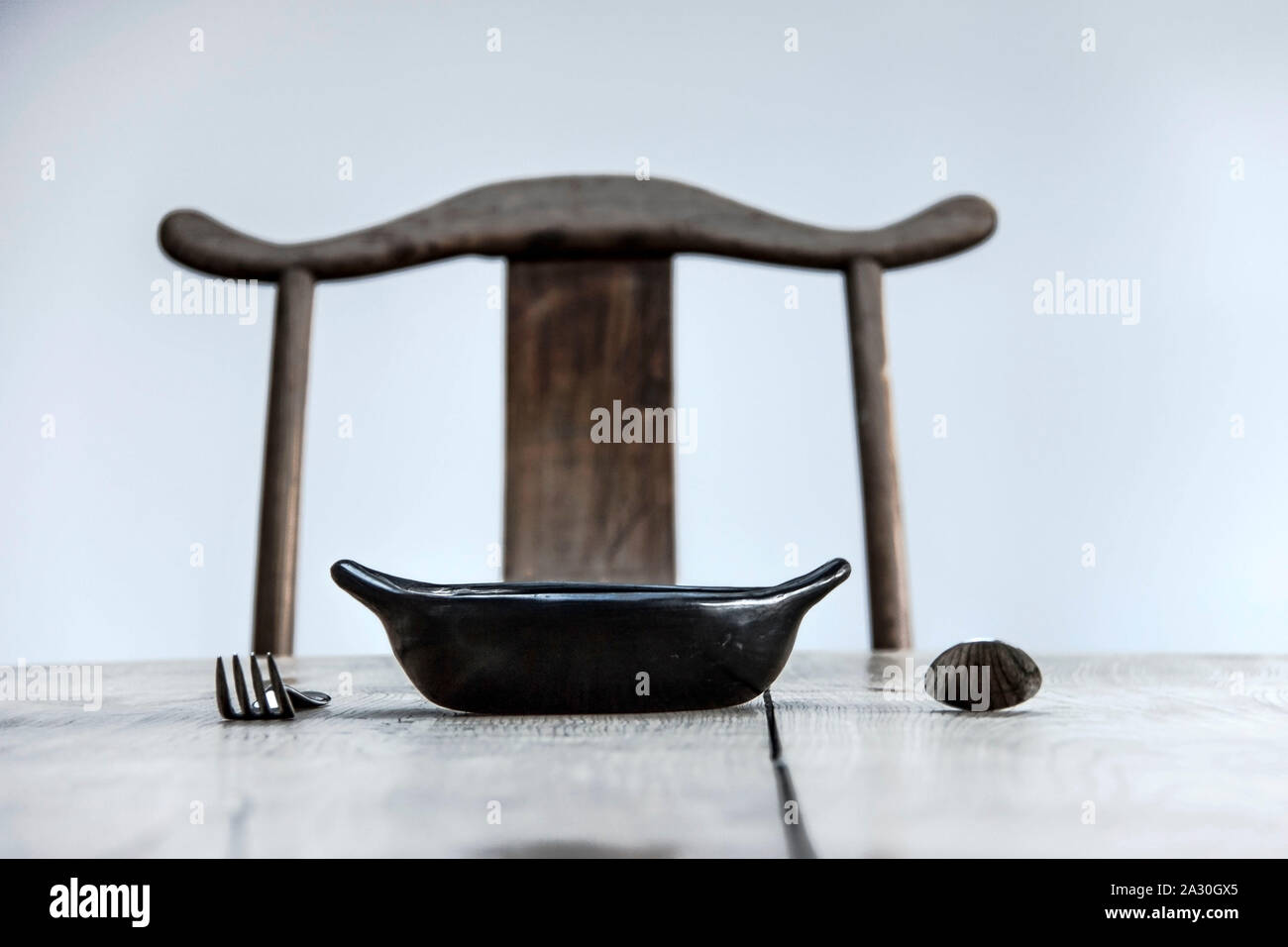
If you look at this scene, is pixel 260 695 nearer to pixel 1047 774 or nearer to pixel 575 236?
pixel 1047 774

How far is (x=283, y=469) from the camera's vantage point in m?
0.94

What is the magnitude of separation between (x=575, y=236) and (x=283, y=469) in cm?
33

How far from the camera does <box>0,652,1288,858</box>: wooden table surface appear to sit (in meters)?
0.17

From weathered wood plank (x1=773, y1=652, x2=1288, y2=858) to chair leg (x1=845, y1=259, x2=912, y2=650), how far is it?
48 centimetres

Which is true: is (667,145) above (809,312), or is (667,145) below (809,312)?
above

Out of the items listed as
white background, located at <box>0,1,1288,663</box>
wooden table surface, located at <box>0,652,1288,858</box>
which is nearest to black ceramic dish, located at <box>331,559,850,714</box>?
wooden table surface, located at <box>0,652,1288,858</box>

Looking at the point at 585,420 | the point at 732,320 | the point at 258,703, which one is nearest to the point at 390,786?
the point at 258,703

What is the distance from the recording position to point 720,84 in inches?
82.2

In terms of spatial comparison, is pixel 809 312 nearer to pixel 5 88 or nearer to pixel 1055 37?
pixel 1055 37

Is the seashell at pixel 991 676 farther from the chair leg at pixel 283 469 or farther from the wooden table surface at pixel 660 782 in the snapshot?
the chair leg at pixel 283 469

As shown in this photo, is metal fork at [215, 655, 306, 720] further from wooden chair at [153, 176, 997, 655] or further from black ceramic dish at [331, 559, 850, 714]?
wooden chair at [153, 176, 997, 655]
